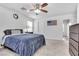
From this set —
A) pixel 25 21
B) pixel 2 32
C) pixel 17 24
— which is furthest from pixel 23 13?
pixel 2 32

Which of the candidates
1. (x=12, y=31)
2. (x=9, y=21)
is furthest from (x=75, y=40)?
(x=9, y=21)

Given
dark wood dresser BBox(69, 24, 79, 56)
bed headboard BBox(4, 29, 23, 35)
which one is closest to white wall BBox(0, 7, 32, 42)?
bed headboard BBox(4, 29, 23, 35)

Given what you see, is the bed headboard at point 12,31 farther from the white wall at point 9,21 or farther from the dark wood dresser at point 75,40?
the dark wood dresser at point 75,40

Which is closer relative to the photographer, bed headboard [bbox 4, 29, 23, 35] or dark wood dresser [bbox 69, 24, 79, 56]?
dark wood dresser [bbox 69, 24, 79, 56]

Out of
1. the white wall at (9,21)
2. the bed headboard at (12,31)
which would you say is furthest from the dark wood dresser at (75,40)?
the bed headboard at (12,31)

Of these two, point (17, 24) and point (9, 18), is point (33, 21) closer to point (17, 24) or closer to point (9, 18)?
point (17, 24)

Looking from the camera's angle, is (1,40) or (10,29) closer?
(1,40)

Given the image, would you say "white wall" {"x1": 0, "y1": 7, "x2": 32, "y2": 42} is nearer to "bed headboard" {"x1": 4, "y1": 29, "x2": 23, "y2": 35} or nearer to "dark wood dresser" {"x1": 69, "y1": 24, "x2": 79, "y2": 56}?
"bed headboard" {"x1": 4, "y1": 29, "x2": 23, "y2": 35}

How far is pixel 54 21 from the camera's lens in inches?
230

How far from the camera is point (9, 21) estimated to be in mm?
4172

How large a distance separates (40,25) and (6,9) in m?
1.95

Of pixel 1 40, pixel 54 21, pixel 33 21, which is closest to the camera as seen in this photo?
pixel 1 40

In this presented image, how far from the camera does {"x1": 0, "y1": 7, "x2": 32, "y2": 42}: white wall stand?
154 inches

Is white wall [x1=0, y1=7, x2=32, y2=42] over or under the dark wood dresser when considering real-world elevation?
over
